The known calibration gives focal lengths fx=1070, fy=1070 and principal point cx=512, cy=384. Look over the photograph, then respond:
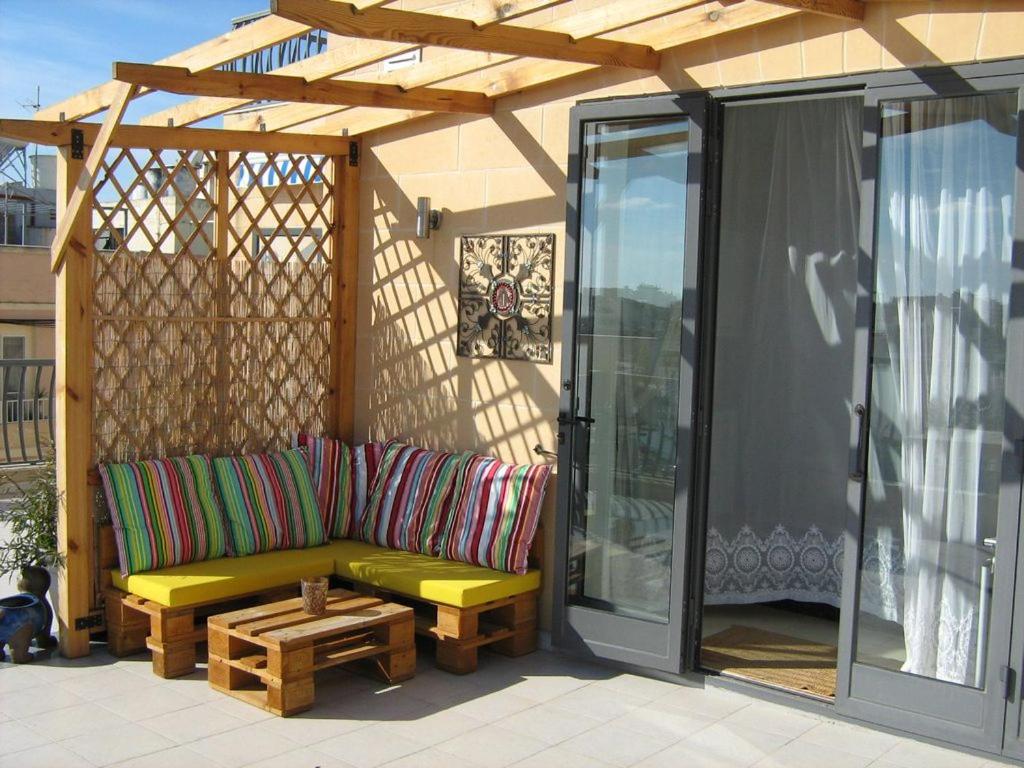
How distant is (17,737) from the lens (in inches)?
143

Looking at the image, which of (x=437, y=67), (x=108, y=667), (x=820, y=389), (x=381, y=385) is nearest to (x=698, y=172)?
(x=437, y=67)

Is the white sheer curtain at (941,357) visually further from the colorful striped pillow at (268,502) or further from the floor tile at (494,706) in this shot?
the colorful striped pillow at (268,502)

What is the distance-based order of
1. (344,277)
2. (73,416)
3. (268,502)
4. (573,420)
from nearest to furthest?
(73,416) < (573,420) < (268,502) < (344,277)

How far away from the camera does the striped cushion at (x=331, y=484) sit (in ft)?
17.2

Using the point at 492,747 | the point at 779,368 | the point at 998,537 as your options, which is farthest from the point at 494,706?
the point at 779,368

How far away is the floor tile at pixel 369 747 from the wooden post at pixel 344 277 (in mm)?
2141

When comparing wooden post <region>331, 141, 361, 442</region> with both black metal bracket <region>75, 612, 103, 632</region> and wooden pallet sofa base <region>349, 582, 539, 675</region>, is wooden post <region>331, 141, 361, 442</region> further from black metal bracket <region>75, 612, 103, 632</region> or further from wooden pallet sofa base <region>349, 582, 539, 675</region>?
black metal bracket <region>75, 612, 103, 632</region>

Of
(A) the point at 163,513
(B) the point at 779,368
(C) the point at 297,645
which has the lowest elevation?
(C) the point at 297,645

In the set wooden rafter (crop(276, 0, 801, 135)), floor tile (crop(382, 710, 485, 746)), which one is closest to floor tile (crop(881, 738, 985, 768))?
floor tile (crop(382, 710, 485, 746))

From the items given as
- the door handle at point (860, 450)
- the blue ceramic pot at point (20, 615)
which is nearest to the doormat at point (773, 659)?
the door handle at point (860, 450)

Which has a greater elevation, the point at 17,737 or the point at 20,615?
the point at 20,615

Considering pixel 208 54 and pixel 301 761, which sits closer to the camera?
pixel 301 761

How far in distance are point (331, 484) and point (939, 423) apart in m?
2.85

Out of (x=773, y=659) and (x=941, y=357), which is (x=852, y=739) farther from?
(x=941, y=357)
